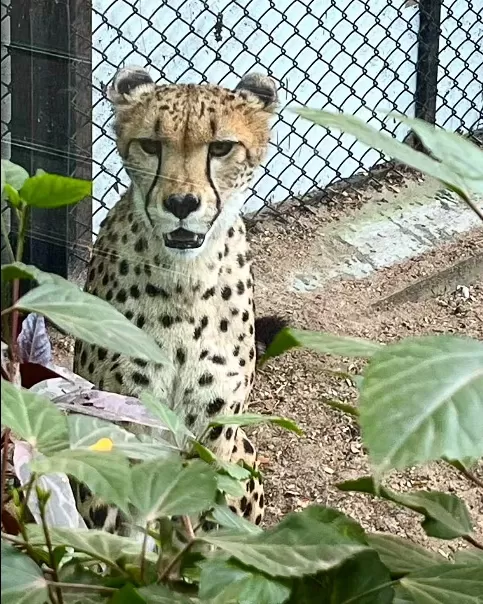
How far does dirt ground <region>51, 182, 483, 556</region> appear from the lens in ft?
4.88

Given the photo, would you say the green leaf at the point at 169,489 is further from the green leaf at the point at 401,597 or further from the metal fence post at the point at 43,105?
the metal fence post at the point at 43,105

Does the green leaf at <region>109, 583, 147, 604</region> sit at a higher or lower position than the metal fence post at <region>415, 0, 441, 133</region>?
lower

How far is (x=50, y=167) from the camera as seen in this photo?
0.83 meters

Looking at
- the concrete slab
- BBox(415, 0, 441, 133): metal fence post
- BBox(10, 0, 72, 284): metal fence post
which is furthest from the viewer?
BBox(415, 0, 441, 133): metal fence post

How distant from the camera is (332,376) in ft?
5.57

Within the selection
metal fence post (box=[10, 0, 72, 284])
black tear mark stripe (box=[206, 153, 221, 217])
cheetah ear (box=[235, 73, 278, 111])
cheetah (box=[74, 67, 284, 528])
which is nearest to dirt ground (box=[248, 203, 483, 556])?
cheetah (box=[74, 67, 284, 528])

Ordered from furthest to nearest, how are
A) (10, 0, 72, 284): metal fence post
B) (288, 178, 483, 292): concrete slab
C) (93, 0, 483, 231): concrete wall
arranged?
(288, 178, 483, 292): concrete slab < (93, 0, 483, 231): concrete wall < (10, 0, 72, 284): metal fence post

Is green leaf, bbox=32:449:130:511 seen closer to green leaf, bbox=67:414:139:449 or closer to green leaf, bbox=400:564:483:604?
green leaf, bbox=67:414:139:449

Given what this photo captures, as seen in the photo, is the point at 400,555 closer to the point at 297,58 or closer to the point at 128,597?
the point at 128,597

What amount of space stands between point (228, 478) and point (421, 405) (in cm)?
20

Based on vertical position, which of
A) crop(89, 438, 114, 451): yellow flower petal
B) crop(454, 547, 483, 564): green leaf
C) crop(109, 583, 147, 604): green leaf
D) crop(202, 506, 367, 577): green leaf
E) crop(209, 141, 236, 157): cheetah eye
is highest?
crop(209, 141, 236, 157): cheetah eye

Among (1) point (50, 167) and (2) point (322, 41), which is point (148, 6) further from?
(1) point (50, 167)

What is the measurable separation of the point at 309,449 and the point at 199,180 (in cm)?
51

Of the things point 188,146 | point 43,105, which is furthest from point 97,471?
point 188,146
